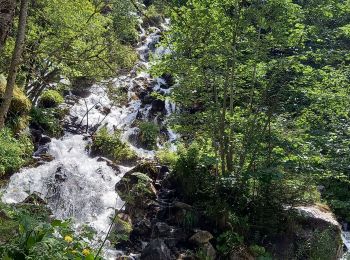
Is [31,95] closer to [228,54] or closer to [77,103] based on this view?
[77,103]

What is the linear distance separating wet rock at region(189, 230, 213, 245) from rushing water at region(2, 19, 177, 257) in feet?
6.55

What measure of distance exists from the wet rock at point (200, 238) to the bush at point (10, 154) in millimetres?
5223

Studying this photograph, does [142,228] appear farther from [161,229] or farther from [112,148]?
[112,148]

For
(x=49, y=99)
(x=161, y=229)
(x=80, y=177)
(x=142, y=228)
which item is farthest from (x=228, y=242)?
(x=49, y=99)

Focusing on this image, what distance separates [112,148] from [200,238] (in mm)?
5942

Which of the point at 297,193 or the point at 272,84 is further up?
the point at 272,84

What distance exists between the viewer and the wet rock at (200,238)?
29.3ft

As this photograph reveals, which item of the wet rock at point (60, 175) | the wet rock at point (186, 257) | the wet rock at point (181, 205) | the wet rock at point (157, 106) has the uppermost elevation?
the wet rock at point (157, 106)

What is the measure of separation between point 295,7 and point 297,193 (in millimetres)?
4611

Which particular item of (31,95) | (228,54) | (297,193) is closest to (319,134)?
(297,193)

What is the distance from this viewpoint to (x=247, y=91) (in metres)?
10.6

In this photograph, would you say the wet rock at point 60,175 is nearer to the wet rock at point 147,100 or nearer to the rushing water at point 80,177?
the rushing water at point 80,177

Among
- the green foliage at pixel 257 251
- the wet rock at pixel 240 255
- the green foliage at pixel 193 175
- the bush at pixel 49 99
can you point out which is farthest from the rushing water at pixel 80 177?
the green foliage at pixel 257 251

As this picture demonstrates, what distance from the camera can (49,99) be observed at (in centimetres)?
1628
